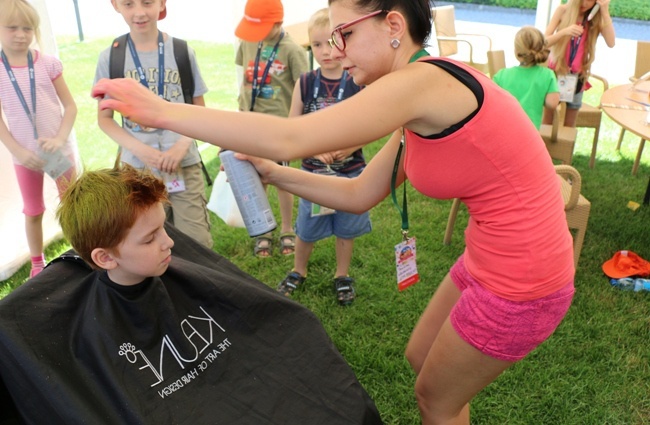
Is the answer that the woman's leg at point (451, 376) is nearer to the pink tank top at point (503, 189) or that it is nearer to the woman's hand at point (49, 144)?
the pink tank top at point (503, 189)

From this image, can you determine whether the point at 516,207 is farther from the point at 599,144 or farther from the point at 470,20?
the point at 470,20

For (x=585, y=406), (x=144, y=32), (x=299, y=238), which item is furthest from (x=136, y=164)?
(x=585, y=406)

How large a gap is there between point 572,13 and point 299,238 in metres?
2.87

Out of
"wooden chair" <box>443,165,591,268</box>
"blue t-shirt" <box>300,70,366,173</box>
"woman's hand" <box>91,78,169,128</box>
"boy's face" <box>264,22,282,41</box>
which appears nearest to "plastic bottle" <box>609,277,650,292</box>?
"wooden chair" <box>443,165,591,268</box>

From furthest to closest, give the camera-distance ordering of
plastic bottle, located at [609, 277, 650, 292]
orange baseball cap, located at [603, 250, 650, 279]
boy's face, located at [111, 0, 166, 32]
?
orange baseball cap, located at [603, 250, 650, 279] < plastic bottle, located at [609, 277, 650, 292] < boy's face, located at [111, 0, 166, 32]

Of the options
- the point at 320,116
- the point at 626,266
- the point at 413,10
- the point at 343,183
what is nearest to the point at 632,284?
the point at 626,266

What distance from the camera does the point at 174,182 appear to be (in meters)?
3.02

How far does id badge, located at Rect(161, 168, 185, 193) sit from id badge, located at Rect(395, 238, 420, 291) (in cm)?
133

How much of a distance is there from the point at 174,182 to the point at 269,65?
111cm

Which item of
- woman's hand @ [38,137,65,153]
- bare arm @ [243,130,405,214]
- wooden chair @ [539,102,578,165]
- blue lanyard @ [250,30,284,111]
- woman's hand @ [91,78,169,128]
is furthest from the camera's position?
wooden chair @ [539,102,578,165]

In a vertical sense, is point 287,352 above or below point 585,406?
above

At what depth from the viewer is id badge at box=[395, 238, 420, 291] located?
6.97 feet

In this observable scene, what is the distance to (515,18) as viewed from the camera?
1479 cm

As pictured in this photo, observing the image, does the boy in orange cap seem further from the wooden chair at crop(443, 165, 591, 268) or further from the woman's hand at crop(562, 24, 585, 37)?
the woman's hand at crop(562, 24, 585, 37)
